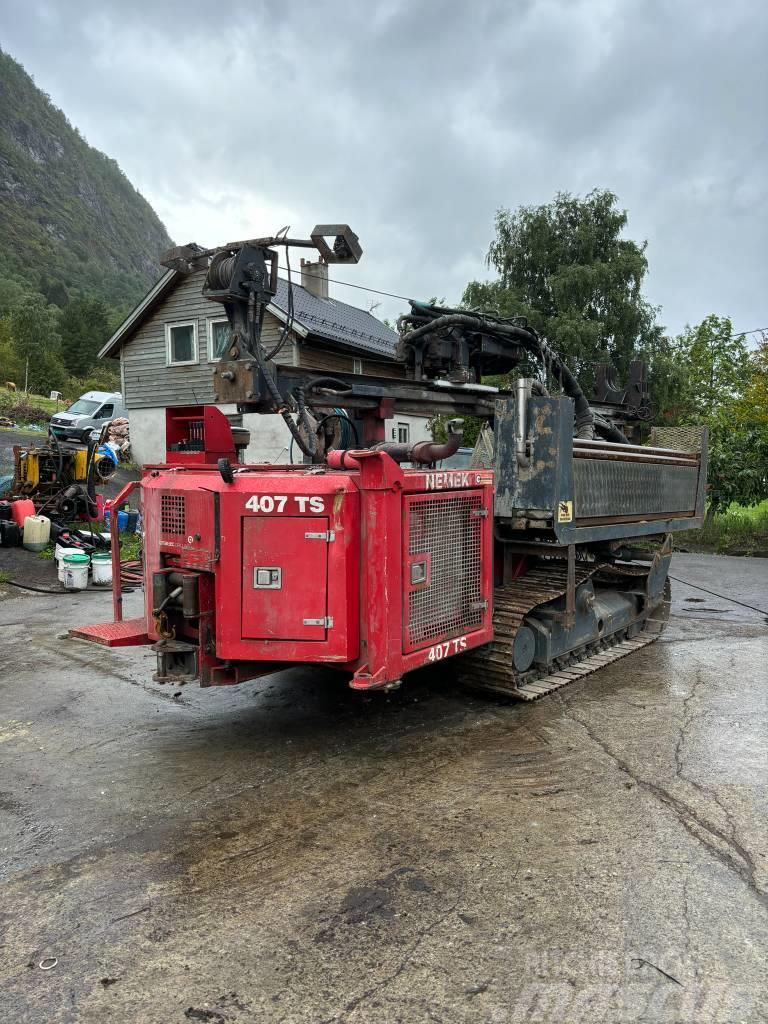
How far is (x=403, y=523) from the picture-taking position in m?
4.48

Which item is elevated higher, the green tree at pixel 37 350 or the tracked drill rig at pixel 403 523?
the green tree at pixel 37 350

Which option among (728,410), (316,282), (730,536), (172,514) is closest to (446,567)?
(172,514)

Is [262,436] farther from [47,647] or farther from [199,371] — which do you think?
[47,647]

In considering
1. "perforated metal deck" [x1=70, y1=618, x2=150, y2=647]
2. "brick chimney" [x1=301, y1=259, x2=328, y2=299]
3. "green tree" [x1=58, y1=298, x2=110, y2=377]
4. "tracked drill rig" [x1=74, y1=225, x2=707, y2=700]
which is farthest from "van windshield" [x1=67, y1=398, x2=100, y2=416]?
"green tree" [x1=58, y1=298, x2=110, y2=377]

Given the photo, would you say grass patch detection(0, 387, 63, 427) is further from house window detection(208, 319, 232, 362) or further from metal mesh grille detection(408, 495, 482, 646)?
metal mesh grille detection(408, 495, 482, 646)

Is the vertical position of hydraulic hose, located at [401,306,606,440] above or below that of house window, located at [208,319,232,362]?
below

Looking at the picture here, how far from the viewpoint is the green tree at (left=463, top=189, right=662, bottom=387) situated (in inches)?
1019

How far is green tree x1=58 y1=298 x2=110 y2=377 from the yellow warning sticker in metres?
48.0

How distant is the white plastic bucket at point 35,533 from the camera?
1229 centimetres

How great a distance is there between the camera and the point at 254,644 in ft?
14.8

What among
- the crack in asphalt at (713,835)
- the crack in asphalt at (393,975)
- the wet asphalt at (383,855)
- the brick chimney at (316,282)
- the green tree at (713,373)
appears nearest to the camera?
Result: the crack in asphalt at (393,975)

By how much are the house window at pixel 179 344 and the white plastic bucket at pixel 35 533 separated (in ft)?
31.8

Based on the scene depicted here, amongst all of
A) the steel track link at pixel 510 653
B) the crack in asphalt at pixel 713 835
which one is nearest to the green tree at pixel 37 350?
the steel track link at pixel 510 653

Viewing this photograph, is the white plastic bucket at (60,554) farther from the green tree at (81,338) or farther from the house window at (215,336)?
the green tree at (81,338)
